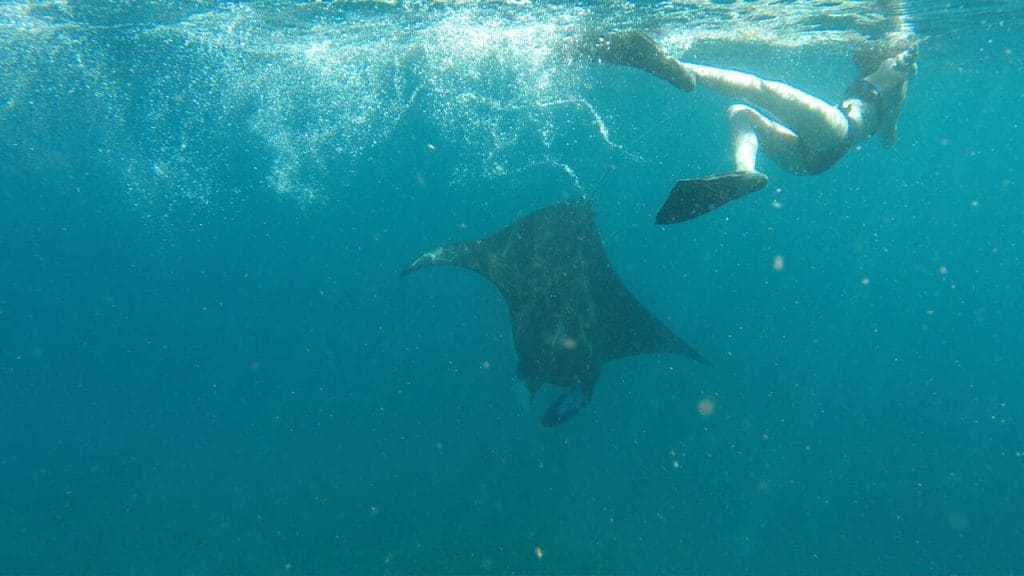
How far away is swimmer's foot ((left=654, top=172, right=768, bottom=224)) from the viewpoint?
4.50 metres

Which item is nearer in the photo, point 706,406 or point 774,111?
point 774,111

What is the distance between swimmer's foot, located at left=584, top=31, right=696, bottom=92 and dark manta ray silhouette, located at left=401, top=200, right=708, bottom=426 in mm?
1956

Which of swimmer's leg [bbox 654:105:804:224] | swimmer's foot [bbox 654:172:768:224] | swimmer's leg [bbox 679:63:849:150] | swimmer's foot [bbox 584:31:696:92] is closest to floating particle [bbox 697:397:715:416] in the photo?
swimmer's leg [bbox 654:105:804:224]

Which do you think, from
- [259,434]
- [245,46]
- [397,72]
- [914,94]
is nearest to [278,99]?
[397,72]

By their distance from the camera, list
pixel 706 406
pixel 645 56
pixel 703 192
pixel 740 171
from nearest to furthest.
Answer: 1. pixel 703 192
2. pixel 740 171
3. pixel 645 56
4. pixel 706 406

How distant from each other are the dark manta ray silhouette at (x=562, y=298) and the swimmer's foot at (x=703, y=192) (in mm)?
2310

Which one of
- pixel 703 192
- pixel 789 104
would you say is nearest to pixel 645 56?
pixel 789 104

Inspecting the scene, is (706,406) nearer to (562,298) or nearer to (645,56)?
(562,298)

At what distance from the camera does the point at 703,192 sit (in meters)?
4.59

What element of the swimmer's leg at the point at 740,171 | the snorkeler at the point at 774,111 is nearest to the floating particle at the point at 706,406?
the snorkeler at the point at 774,111

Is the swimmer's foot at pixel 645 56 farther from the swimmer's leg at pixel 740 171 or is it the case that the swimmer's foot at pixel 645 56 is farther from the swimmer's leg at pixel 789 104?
the swimmer's leg at pixel 740 171

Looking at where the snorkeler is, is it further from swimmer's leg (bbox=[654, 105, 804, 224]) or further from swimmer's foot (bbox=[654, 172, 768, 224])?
swimmer's foot (bbox=[654, 172, 768, 224])

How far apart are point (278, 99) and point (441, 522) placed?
24594mm

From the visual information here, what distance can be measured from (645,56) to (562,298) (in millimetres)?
3024
